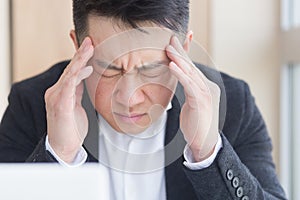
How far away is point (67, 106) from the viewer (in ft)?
2.08

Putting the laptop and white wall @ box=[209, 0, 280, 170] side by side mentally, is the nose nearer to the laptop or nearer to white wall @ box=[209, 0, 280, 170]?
the laptop

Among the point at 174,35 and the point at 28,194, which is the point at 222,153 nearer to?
the point at 174,35

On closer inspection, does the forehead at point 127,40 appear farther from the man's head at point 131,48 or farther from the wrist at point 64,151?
the wrist at point 64,151

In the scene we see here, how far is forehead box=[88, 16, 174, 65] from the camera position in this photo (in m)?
0.62

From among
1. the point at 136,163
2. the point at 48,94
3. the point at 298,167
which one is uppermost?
the point at 48,94

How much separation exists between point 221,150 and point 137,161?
11 centimetres

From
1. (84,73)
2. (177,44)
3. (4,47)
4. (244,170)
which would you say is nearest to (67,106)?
(84,73)

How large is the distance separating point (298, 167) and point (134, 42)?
28.5 inches

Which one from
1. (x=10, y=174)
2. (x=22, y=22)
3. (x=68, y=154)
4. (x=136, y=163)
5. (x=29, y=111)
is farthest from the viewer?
(x=22, y=22)

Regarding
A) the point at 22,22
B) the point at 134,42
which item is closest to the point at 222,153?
the point at 134,42

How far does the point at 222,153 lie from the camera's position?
2.24ft

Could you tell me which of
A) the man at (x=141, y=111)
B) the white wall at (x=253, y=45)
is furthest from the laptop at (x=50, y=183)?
the white wall at (x=253, y=45)

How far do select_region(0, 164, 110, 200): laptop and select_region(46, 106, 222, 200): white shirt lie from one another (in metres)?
0.38

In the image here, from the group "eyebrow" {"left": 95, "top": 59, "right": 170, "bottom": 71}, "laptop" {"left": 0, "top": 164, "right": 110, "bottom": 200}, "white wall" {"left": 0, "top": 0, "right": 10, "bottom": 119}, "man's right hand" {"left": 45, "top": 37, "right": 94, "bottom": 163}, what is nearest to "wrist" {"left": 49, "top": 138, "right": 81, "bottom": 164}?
"man's right hand" {"left": 45, "top": 37, "right": 94, "bottom": 163}
